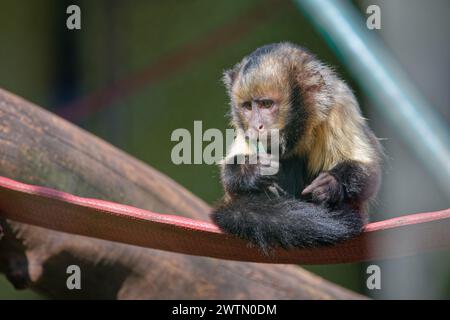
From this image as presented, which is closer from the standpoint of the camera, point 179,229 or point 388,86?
point 388,86

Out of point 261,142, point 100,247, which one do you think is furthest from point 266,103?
point 100,247

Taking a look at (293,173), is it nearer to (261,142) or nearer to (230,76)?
(261,142)

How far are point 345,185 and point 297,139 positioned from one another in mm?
402

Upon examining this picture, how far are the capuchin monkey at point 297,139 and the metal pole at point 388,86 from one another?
815mm

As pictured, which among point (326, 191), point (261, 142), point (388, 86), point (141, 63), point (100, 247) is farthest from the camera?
point (141, 63)

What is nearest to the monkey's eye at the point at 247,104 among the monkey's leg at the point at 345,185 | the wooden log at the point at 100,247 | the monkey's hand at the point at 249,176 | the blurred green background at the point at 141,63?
the monkey's hand at the point at 249,176

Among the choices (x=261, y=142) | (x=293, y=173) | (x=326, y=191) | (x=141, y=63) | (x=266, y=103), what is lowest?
(x=326, y=191)

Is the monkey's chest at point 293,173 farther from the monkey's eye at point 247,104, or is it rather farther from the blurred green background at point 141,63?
the blurred green background at point 141,63

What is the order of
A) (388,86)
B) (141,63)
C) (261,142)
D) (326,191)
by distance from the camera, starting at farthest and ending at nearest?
1. (141,63)
2. (261,142)
3. (326,191)
4. (388,86)

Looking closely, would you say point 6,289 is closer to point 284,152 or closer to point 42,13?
point 42,13

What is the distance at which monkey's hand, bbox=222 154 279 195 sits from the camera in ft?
8.14

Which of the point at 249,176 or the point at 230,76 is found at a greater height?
the point at 230,76

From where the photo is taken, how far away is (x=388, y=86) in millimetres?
1509

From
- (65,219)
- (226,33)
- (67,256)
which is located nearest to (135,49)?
(226,33)
